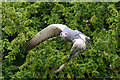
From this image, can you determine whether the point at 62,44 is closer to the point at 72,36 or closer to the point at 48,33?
the point at 48,33

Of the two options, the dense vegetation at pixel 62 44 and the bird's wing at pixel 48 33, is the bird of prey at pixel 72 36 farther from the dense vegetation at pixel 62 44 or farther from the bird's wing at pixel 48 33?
the dense vegetation at pixel 62 44

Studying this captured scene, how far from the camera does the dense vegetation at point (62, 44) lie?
4.30 metres

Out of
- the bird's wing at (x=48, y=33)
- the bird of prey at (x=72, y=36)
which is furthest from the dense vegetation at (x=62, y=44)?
the bird of prey at (x=72, y=36)

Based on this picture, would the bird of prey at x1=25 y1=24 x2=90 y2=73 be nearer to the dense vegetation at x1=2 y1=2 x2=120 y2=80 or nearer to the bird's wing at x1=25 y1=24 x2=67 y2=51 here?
the bird's wing at x1=25 y1=24 x2=67 y2=51

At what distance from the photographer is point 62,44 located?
4555 millimetres

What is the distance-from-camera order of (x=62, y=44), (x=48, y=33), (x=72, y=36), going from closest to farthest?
(x=72, y=36), (x=48, y=33), (x=62, y=44)

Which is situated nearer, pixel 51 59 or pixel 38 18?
pixel 51 59

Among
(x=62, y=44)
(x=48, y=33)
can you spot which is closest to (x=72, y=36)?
(x=48, y=33)

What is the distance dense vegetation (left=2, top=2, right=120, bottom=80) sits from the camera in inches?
169

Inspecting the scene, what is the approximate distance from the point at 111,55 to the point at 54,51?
935 mm

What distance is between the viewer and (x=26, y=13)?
4.52m

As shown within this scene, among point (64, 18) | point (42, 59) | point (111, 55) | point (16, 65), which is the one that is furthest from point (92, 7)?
point (16, 65)

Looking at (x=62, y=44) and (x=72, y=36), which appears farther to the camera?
(x=62, y=44)

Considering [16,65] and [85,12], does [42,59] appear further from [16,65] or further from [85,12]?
[85,12]
